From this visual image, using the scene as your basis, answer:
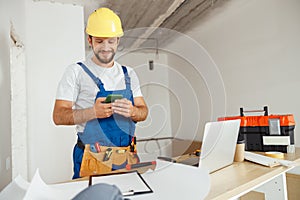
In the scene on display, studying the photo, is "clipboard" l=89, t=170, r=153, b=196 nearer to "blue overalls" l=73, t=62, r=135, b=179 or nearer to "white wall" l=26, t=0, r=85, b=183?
"blue overalls" l=73, t=62, r=135, b=179

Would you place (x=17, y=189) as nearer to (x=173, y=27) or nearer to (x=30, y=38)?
(x=30, y=38)

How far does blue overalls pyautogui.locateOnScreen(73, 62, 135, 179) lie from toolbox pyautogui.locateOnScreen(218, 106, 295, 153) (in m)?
0.57

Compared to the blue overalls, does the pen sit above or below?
below

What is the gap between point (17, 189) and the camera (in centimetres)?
65

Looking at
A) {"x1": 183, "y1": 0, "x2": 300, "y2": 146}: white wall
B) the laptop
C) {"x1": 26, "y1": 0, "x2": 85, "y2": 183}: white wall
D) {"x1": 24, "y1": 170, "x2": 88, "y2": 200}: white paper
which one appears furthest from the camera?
{"x1": 183, "y1": 0, "x2": 300, "y2": 146}: white wall

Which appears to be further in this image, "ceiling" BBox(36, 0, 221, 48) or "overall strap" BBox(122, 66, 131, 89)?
"ceiling" BBox(36, 0, 221, 48)

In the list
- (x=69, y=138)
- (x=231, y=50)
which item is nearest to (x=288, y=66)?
(x=231, y=50)

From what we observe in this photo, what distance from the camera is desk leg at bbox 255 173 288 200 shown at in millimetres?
1046

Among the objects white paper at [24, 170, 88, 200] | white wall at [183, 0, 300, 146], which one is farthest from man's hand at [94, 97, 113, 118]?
white wall at [183, 0, 300, 146]

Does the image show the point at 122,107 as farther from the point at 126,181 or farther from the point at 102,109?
the point at 126,181

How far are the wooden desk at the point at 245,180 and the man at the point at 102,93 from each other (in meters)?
0.59

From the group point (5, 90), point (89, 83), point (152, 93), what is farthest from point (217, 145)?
point (5, 90)

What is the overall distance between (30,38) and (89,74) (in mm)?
1116

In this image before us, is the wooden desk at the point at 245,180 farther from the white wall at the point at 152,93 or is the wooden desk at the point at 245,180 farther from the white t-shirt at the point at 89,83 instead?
the white t-shirt at the point at 89,83
